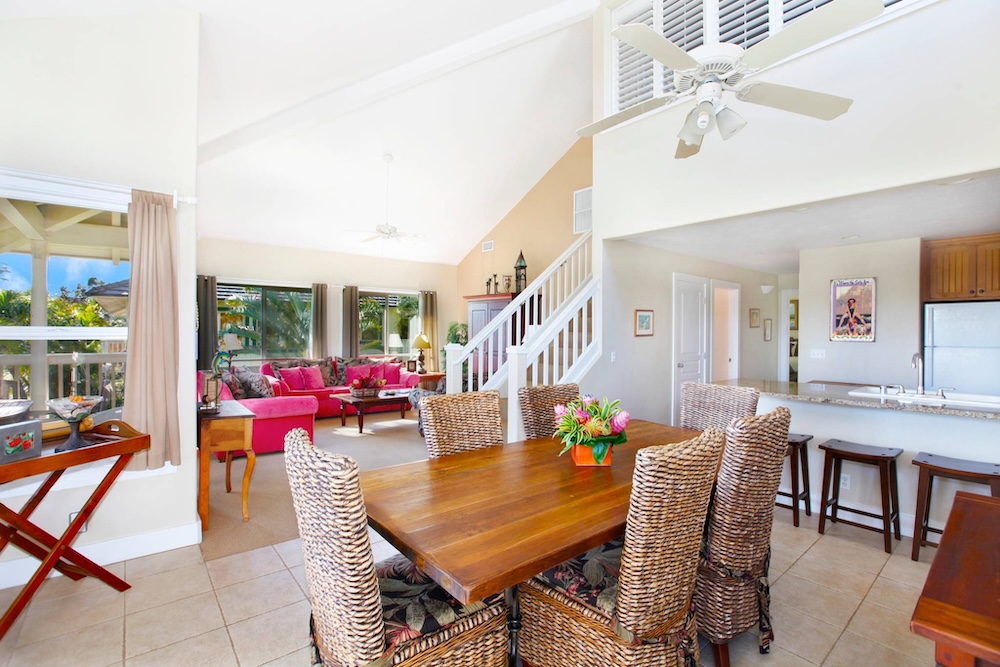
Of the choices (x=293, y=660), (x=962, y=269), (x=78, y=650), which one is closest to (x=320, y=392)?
(x=78, y=650)

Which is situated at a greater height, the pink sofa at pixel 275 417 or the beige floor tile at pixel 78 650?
the pink sofa at pixel 275 417

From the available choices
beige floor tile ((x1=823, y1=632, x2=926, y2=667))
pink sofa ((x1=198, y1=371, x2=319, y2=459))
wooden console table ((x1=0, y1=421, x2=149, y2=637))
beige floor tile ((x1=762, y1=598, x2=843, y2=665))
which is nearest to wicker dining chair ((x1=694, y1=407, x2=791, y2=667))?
beige floor tile ((x1=762, y1=598, x2=843, y2=665))

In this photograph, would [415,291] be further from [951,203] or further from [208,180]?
[951,203]

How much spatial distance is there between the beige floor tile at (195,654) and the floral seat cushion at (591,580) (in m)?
1.15

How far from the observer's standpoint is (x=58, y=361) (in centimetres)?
265

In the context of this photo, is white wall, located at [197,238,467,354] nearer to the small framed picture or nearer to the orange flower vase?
the small framed picture

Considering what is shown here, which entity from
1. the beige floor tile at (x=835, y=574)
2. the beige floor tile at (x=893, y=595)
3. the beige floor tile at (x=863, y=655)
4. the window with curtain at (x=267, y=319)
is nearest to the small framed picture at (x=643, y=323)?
the beige floor tile at (x=835, y=574)

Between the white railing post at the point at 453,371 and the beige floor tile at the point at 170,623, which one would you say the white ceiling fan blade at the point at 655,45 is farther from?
the beige floor tile at the point at 170,623

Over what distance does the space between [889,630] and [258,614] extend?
9.67 ft

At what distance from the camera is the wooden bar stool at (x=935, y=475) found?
2.54 metres

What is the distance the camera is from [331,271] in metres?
8.24

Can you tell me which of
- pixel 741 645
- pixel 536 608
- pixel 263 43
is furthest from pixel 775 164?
pixel 263 43

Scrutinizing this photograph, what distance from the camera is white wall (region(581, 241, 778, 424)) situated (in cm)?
474

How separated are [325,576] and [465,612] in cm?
47
